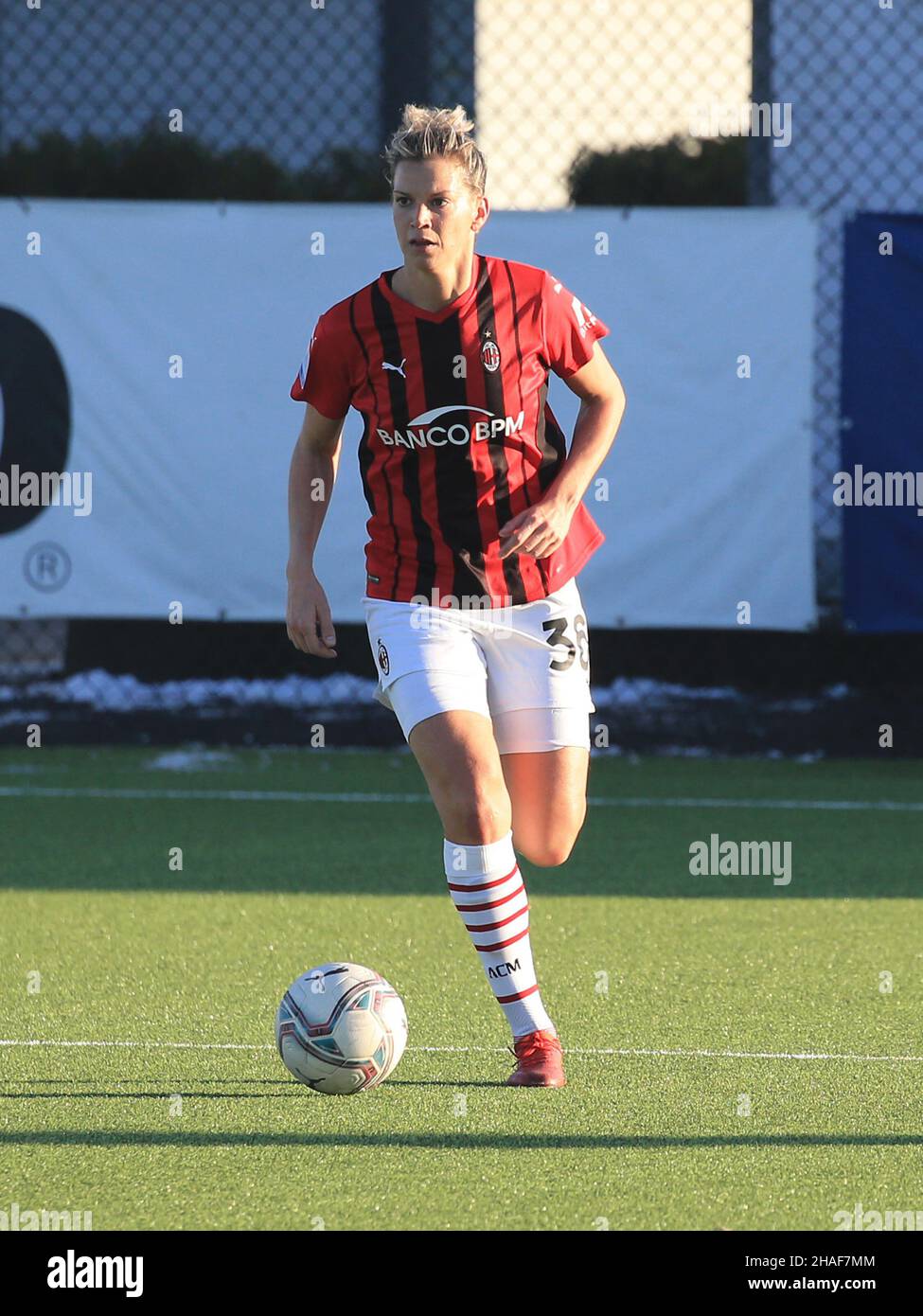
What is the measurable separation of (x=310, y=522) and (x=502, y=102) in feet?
22.2

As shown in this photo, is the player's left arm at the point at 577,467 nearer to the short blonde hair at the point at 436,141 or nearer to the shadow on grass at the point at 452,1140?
the short blonde hair at the point at 436,141

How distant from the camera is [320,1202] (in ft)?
11.0

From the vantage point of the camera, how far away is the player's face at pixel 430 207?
419 cm

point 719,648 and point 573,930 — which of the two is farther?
point 719,648

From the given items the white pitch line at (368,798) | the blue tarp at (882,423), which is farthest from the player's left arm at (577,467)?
the blue tarp at (882,423)

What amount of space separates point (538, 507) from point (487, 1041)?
4.37ft

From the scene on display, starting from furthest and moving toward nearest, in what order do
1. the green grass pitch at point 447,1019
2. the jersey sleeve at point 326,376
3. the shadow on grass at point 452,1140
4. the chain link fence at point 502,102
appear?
the chain link fence at point 502,102, the jersey sleeve at point 326,376, the shadow on grass at point 452,1140, the green grass pitch at point 447,1019

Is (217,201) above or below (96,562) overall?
above

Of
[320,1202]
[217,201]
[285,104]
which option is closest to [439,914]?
[320,1202]

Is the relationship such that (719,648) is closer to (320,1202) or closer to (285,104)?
(285,104)

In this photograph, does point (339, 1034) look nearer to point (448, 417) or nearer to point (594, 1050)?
point (594, 1050)

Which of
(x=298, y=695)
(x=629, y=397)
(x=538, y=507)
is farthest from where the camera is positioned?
(x=298, y=695)

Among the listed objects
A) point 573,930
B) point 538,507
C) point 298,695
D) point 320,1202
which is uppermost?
point 298,695

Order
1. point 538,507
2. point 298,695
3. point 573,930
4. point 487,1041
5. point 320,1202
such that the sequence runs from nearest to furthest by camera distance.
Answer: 1. point 320,1202
2. point 538,507
3. point 487,1041
4. point 573,930
5. point 298,695
